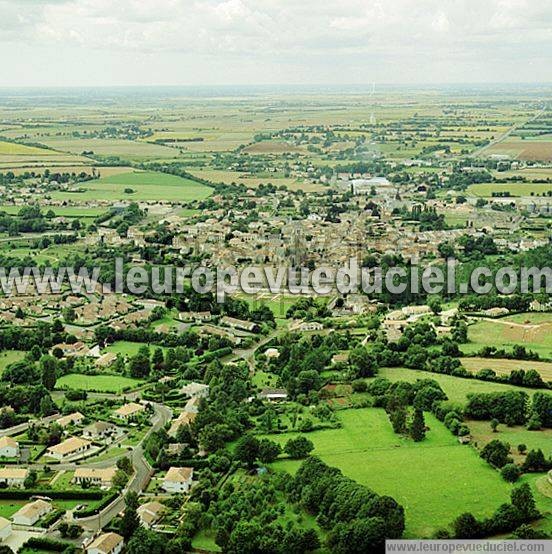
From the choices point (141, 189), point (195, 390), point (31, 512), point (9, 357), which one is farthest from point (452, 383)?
point (141, 189)

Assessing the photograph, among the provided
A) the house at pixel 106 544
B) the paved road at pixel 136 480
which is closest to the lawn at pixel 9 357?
the paved road at pixel 136 480

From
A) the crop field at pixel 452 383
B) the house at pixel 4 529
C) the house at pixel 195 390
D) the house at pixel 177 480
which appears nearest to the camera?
the house at pixel 4 529

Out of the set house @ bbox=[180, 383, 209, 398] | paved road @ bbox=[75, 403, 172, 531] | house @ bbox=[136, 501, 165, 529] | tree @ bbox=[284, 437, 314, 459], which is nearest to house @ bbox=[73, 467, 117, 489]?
paved road @ bbox=[75, 403, 172, 531]

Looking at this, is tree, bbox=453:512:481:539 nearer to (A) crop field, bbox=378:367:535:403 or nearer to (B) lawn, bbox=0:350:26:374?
(A) crop field, bbox=378:367:535:403

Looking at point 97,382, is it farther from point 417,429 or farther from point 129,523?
point 417,429

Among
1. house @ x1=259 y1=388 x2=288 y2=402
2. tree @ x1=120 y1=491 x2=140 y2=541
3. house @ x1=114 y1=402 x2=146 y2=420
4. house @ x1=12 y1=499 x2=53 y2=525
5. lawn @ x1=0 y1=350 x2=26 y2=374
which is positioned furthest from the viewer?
lawn @ x1=0 y1=350 x2=26 y2=374

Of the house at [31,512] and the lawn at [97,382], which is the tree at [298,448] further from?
the lawn at [97,382]

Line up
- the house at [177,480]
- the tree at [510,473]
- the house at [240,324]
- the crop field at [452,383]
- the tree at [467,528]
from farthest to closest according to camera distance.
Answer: the house at [240,324], the crop field at [452,383], the house at [177,480], the tree at [510,473], the tree at [467,528]

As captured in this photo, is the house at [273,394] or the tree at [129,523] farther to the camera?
the house at [273,394]
